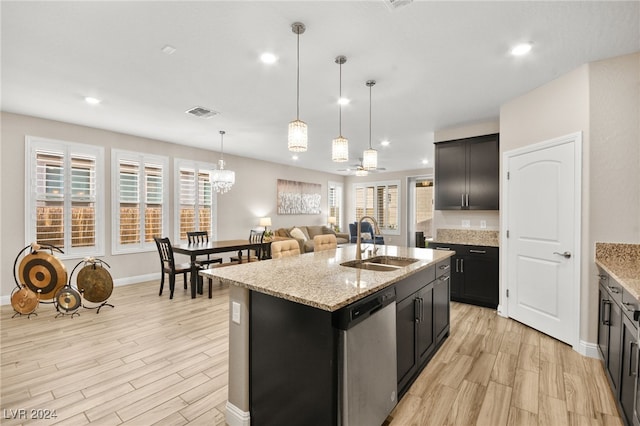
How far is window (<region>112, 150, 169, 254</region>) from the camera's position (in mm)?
5180

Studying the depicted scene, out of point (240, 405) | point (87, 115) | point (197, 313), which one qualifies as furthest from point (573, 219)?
point (87, 115)

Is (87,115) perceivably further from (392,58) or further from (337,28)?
(392,58)

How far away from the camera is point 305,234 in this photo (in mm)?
8586

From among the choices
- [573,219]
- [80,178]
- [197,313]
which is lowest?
[197,313]

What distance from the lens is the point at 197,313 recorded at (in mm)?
3912

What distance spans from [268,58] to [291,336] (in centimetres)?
232

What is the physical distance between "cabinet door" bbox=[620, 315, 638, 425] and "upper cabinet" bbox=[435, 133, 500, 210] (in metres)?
2.54

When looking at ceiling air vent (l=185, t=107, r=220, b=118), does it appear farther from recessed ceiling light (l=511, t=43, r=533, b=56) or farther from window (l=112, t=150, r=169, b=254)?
recessed ceiling light (l=511, t=43, r=533, b=56)

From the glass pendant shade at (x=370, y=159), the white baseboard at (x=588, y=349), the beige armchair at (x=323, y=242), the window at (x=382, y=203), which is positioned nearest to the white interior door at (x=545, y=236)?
the white baseboard at (x=588, y=349)

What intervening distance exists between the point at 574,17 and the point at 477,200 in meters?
2.61

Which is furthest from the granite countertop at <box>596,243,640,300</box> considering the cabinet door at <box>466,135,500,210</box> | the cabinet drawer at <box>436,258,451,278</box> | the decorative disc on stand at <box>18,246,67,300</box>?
the decorative disc on stand at <box>18,246,67,300</box>

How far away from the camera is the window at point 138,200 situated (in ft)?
17.0

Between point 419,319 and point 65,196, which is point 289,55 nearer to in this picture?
point 419,319

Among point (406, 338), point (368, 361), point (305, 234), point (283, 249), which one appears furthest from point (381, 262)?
point (305, 234)
